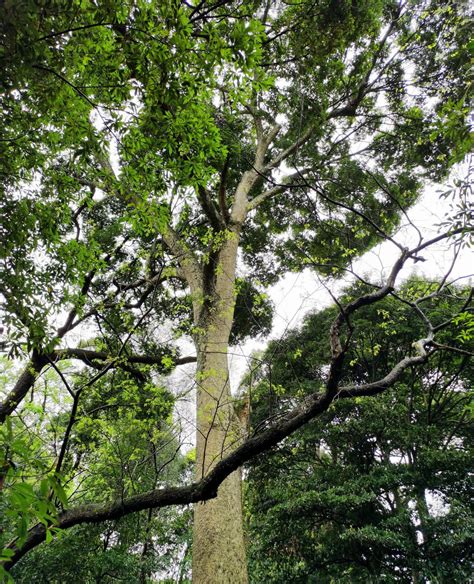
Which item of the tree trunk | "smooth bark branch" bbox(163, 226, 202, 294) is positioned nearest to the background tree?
the tree trunk

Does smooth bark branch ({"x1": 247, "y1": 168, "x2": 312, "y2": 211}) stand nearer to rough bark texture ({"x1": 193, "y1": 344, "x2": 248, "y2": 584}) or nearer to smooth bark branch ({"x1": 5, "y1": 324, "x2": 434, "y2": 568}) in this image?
rough bark texture ({"x1": 193, "y1": 344, "x2": 248, "y2": 584})

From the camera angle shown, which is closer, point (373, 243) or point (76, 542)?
point (76, 542)

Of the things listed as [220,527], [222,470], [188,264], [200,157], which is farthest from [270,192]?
[222,470]

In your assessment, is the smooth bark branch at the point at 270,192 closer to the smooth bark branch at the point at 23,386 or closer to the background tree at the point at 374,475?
the background tree at the point at 374,475

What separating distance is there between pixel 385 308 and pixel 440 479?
3.44 meters

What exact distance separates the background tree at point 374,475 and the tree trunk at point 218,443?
28.7 inches

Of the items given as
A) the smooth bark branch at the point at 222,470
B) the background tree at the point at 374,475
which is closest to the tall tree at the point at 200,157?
the smooth bark branch at the point at 222,470

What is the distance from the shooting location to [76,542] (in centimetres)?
483

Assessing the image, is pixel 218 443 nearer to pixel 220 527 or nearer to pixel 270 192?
pixel 220 527

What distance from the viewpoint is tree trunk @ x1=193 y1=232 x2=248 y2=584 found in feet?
9.68

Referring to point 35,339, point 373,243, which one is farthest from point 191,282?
point 373,243

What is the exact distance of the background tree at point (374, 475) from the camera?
5242mm

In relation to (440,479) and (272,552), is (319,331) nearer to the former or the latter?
(440,479)

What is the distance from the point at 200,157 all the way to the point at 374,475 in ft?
18.7
